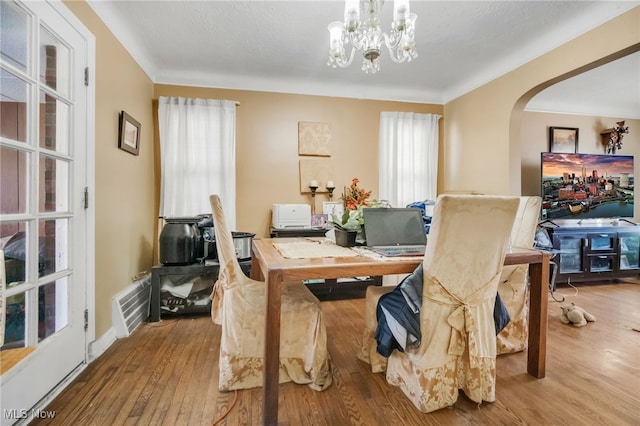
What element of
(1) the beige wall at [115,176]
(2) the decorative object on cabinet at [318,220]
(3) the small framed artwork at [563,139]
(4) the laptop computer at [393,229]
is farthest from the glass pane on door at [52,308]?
(3) the small framed artwork at [563,139]

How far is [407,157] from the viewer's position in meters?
3.75

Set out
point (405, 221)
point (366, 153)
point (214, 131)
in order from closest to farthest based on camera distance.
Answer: point (405, 221) < point (214, 131) < point (366, 153)

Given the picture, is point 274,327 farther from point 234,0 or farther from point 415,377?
point 234,0

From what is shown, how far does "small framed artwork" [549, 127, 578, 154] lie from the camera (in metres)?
4.07

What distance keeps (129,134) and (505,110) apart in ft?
11.7

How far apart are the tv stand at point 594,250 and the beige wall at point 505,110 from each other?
1134mm

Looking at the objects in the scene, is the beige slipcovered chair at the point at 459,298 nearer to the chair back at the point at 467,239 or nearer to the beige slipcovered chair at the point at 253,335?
the chair back at the point at 467,239

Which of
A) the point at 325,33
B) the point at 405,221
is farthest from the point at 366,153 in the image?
the point at 405,221

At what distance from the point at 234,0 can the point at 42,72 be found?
1271 mm

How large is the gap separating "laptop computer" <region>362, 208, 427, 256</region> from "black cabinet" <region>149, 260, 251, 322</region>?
1490 mm

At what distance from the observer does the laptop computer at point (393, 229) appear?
1.74 meters

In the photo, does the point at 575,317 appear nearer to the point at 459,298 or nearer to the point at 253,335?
the point at 459,298

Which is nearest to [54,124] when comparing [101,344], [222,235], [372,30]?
[222,235]

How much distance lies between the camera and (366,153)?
3.73m
